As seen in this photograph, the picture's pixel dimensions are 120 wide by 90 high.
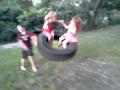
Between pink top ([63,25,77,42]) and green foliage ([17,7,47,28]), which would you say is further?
green foliage ([17,7,47,28])

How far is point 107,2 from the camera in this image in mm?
20234

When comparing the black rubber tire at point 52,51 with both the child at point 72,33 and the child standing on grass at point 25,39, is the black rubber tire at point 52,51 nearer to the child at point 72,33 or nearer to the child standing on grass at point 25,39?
the child standing on grass at point 25,39

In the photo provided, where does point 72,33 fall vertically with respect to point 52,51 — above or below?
above

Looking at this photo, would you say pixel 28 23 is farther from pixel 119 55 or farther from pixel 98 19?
pixel 119 55

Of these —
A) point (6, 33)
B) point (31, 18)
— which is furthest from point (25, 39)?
point (31, 18)

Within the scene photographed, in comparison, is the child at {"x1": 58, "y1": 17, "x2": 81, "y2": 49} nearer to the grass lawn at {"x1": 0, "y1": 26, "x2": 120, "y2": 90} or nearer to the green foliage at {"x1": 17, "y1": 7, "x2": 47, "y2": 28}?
the grass lawn at {"x1": 0, "y1": 26, "x2": 120, "y2": 90}

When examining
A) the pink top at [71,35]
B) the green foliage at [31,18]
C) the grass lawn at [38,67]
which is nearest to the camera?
the grass lawn at [38,67]

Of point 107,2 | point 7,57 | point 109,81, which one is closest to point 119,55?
point 109,81

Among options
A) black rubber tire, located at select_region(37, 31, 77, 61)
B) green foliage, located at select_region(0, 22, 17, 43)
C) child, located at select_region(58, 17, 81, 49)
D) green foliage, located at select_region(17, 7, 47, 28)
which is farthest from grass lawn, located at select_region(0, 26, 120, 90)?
green foliage, located at select_region(17, 7, 47, 28)

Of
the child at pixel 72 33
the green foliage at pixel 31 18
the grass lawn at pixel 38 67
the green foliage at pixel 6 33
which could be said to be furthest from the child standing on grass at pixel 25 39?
the green foliage at pixel 31 18

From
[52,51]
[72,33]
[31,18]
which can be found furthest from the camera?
[31,18]

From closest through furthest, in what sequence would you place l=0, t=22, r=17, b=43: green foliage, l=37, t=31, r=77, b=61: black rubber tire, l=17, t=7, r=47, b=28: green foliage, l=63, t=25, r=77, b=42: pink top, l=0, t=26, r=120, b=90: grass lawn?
l=0, t=26, r=120, b=90: grass lawn, l=37, t=31, r=77, b=61: black rubber tire, l=63, t=25, r=77, b=42: pink top, l=0, t=22, r=17, b=43: green foliage, l=17, t=7, r=47, b=28: green foliage

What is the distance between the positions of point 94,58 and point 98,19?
11.9 m

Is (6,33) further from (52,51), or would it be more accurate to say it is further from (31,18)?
(52,51)
